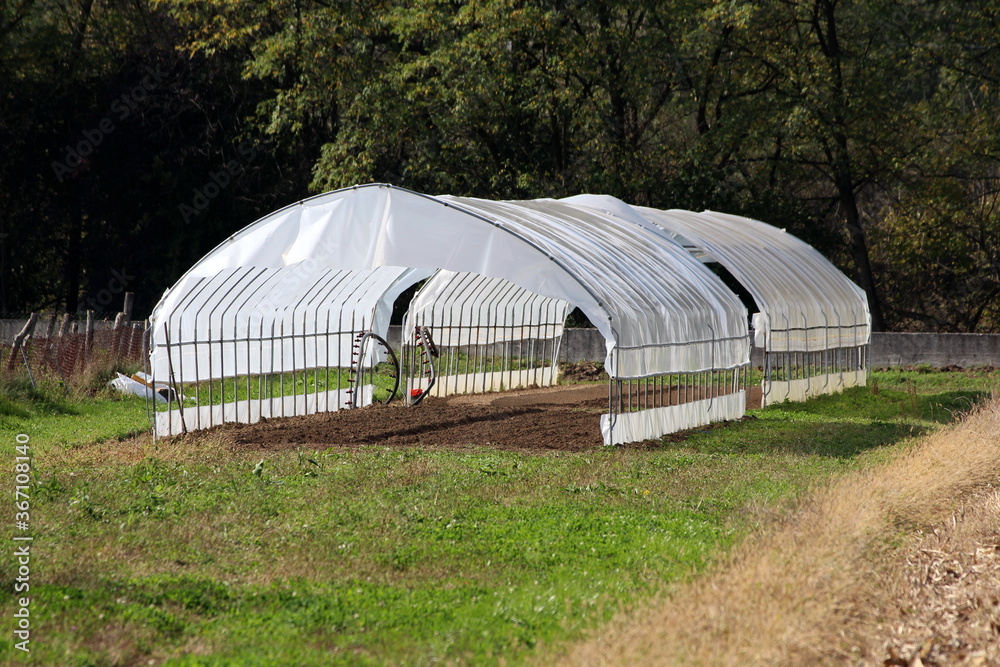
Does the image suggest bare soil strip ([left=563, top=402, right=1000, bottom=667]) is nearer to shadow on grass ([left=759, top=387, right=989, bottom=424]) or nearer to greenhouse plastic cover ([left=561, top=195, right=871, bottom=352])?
shadow on grass ([left=759, top=387, right=989, bottom=424])

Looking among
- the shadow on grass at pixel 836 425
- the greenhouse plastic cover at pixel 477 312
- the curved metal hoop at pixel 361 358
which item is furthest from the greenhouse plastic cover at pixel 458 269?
the greenhouse plastic cover at pixel 477 312

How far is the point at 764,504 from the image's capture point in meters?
7.83

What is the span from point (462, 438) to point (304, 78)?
13.8 m

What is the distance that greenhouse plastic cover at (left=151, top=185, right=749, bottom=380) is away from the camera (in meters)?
12.1

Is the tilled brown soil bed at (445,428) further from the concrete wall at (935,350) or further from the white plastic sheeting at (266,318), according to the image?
the concrete wall at (935,350)

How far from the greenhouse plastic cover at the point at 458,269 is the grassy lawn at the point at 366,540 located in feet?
4.55

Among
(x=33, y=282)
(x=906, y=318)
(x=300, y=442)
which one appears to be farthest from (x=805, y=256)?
(x=33, y=282)

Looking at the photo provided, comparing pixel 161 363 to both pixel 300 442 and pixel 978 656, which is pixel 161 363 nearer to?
pixel 300 442

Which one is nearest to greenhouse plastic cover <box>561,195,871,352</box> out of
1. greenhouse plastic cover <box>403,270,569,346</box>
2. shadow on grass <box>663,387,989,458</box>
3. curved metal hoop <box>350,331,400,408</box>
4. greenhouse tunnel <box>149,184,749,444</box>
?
greenhouse tunnel <box>149,184,749,444</box>

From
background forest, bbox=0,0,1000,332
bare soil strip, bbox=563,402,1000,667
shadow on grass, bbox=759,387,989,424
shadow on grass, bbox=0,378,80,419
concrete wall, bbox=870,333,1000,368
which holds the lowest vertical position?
bare soil strip, bbox=563,402,1000,667

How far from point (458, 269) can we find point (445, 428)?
2.00 meters

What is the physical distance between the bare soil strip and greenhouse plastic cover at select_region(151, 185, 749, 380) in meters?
4.47

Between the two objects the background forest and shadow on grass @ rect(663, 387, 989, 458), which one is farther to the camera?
the background forest

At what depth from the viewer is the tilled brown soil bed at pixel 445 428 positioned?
11.8 metres
